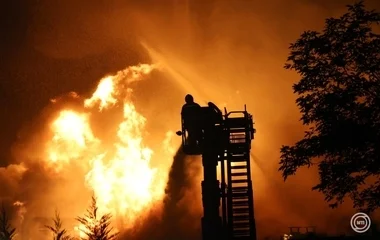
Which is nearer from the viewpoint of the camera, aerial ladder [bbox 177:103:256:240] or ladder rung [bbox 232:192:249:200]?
aerial ladder [bbox 177:103:256:240]

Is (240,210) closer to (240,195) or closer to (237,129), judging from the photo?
(240,195)

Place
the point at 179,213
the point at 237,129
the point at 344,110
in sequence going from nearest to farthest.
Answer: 1. the point at 344,110
2. the point at 237,129
3. the point at 179,213

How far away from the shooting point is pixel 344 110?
A: 15711 mm

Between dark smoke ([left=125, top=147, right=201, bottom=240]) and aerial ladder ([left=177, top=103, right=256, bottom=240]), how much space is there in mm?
31553

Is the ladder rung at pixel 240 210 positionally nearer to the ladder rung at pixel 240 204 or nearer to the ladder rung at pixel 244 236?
the ladder rung at pixel 240 204

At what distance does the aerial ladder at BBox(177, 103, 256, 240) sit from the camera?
65.3 ft

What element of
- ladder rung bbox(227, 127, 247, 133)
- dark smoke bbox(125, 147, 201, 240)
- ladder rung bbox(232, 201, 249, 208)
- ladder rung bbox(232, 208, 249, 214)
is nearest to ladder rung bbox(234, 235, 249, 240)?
ladder rung bbox(232, 208, 249, 214)

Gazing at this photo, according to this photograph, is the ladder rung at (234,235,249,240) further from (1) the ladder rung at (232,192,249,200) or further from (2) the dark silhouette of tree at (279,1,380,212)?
(2) the dark silhouette of tree at (279,1,380,212)

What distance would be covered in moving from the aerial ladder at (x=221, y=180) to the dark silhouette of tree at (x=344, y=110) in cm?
461

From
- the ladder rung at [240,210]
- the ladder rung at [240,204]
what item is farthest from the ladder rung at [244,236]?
the ladder rung at [240,204]

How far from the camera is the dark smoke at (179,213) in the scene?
185ft

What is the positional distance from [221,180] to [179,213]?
3561 centimetres

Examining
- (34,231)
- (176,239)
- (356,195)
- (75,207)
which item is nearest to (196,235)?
(176,239)

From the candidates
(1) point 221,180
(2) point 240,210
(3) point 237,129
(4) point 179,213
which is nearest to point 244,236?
(2) point 240,210
